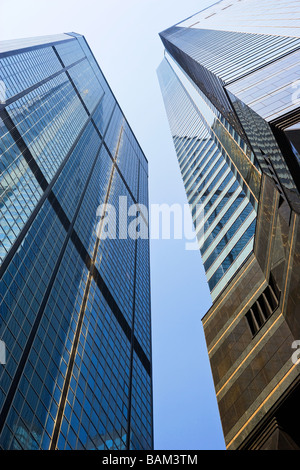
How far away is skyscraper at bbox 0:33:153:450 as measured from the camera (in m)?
45.7

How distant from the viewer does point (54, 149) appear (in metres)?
87.2

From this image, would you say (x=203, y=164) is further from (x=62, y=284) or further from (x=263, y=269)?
(x=263, y=269)

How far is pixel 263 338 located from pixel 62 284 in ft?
148

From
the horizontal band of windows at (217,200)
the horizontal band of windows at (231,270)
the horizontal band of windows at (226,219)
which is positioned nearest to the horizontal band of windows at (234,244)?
the horizontal band of windows at (231,270)

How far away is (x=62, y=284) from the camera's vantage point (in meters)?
63.9

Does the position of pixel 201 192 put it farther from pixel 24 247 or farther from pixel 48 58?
pixel 48 58

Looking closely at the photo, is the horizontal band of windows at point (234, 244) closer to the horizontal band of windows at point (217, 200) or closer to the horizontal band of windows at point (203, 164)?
the horizontal band of windows at point (217, 200)

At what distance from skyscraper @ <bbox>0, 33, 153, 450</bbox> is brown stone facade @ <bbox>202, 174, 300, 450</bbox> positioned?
23.1 meters

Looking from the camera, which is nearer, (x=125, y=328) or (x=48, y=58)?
(x=125, y=328)

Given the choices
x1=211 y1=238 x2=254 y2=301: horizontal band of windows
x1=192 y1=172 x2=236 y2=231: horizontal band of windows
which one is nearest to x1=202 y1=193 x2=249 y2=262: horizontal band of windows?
x1=192 y1=172 x2=236 y2=231: horizontal band of windows

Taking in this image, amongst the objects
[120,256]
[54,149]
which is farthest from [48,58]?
[120,256]

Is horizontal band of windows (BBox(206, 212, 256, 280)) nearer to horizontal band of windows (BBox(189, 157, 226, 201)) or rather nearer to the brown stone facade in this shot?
the brown stone facade

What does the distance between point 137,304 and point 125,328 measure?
13616 millimetres

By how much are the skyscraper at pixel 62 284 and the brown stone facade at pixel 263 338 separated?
23078 mm
